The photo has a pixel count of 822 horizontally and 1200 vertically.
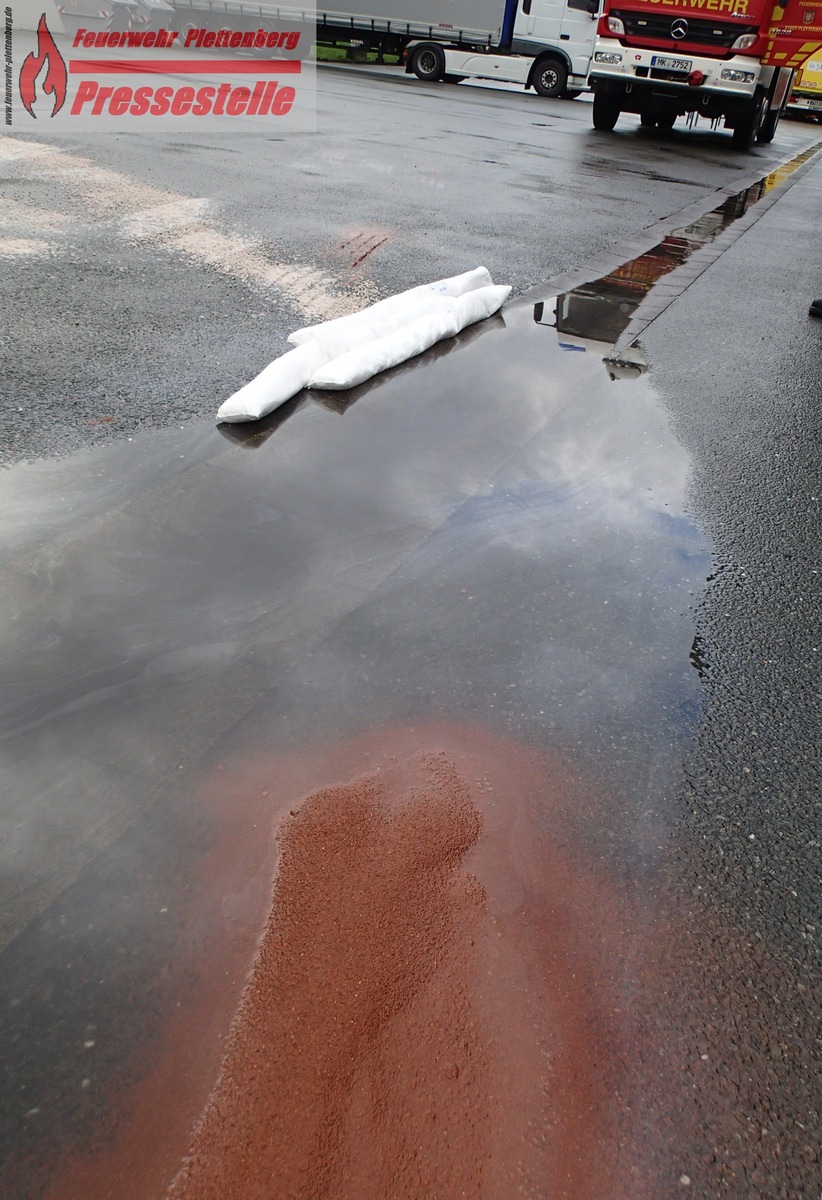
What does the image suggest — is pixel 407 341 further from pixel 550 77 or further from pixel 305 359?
pixel 550 77

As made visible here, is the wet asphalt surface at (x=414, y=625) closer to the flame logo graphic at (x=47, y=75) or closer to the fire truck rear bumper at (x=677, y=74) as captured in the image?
the flame logo graphic at (x=47, y=75)

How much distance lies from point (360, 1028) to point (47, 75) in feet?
58.2

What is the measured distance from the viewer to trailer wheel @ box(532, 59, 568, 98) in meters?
23.2

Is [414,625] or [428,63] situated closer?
[414,625]

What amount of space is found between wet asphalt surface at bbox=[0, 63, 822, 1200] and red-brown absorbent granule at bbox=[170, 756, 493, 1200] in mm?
232

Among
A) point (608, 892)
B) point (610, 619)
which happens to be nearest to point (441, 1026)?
point (608, 892)

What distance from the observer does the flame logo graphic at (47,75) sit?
12500 mm

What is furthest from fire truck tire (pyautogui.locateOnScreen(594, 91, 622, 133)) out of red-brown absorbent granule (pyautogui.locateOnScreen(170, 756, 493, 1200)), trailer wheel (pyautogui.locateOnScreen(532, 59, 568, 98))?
red-brown absorbent granule (pyautogui.locateOnScreen(170, 756, 493, 1200))

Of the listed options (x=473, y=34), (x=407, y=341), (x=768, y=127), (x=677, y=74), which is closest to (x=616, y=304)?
(x=407, y=341)

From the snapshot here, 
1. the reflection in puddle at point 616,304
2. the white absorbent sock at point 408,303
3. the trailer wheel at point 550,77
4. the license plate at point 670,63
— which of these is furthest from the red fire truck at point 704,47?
the white absorbent sock at point 408,303

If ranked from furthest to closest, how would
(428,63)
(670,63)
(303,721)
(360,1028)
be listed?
(428,63) → (670,63) → (303,721) → (360,1028)

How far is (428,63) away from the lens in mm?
23984

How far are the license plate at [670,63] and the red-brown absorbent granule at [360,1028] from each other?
15.7 metres

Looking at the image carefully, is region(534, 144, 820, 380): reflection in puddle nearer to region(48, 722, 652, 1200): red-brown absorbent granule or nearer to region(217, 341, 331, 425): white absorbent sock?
region(217, 341, 331, 425): white absorbent sock
